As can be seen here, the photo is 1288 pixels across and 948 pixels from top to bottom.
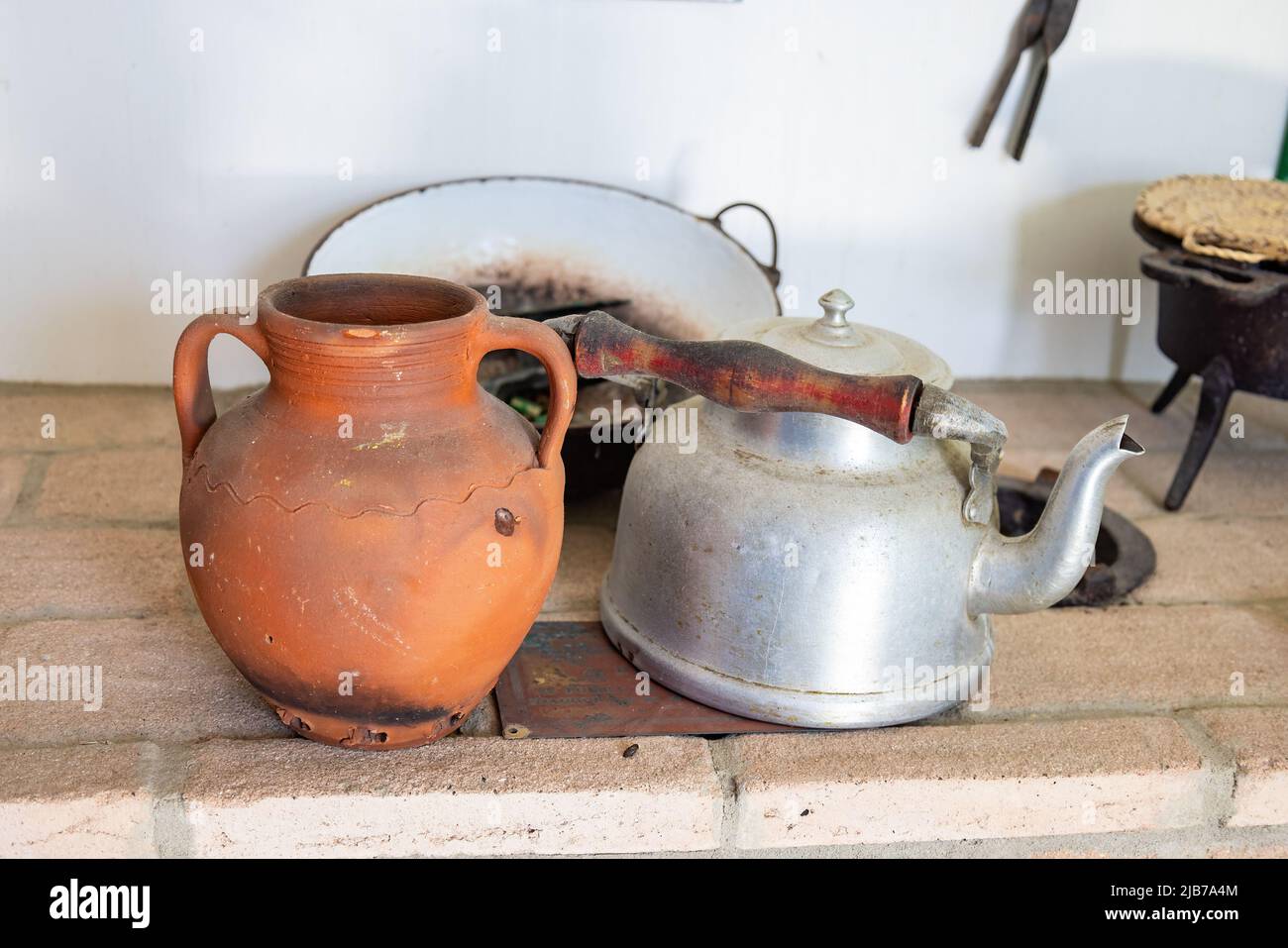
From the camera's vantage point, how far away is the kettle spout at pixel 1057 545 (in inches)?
51.6

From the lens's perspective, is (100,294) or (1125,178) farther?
(1125,178)

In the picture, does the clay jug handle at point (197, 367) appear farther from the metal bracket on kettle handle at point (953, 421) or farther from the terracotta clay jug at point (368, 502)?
the metal bracket on kettle handle at point (953, 421)

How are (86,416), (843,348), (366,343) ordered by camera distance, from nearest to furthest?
1. (366,343)
2. (843,348)
3. (86,416)

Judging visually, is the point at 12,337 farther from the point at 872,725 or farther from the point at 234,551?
the point at 872,725

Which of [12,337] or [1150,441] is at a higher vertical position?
[12,337]

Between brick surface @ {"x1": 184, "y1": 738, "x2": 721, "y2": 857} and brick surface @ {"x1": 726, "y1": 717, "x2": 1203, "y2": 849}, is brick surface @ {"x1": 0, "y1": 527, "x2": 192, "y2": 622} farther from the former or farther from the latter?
brick surface @ {"x1": 726, "y1": 717, "x2": 1203, "y2": 849}

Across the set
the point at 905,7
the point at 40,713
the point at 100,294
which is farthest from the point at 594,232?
the point at 40,713

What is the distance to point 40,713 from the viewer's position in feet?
4.52

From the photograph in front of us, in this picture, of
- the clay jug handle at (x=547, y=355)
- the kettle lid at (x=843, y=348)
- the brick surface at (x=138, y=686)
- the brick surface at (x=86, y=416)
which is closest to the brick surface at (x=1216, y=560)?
the kettle lid at (x=843, y=348)

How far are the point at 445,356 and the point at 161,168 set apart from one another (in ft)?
3.96

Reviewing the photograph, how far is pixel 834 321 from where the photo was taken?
1.40 metres

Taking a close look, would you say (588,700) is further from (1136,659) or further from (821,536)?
(1136,659)

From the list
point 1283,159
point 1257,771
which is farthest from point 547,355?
point 1283,159

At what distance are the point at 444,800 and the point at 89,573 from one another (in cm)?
69
